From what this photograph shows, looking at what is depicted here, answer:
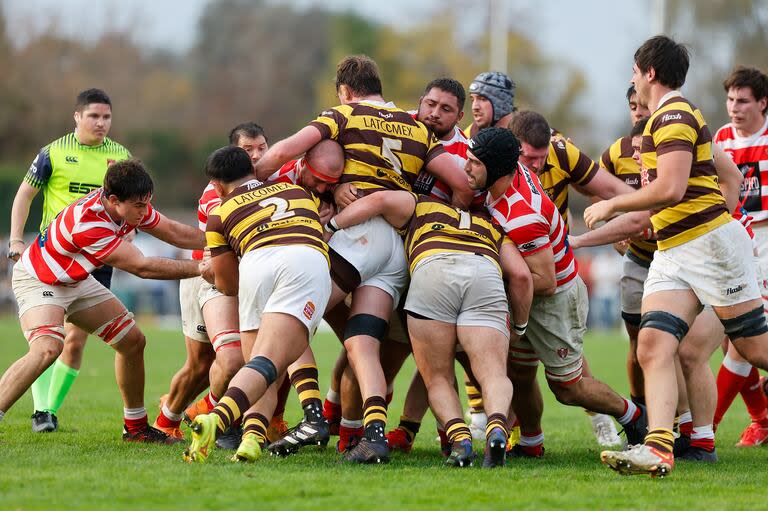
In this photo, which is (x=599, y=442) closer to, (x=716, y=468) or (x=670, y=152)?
(x=716, y=468)

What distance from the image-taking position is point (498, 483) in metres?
5.95

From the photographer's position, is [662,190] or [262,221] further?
[262,221]

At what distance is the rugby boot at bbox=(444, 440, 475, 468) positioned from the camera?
21.4 feet

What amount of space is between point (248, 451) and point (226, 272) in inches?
50.1

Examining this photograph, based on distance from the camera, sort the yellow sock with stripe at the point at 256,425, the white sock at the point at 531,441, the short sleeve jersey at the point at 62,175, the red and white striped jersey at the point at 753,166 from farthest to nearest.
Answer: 1. the short sleeve jersey at the point at 62,175
2. the red and white striped jersey at the point at 753,166
3. the white sock at the point at 531,441
4. the yellow sock with stripe at the point at 256,425

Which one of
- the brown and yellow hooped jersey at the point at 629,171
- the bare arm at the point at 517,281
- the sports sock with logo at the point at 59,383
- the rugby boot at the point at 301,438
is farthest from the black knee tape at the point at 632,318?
the sports sock with logo at the point at 59,383

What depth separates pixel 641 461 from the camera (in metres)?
6.07

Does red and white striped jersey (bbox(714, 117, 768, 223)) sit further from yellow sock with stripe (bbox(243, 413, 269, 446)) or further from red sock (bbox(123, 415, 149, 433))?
red sock (bbox(123, 415, 149, 433))

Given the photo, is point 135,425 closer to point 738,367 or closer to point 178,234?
point 178,234

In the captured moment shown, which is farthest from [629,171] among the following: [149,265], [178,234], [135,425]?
[135,425]

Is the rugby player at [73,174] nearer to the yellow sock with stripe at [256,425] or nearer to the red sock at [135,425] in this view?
the red sock at [135,425]

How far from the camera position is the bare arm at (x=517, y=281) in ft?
22.5

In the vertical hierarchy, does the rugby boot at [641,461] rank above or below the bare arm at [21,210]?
below

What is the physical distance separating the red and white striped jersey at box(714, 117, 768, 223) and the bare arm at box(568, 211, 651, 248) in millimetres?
1874
